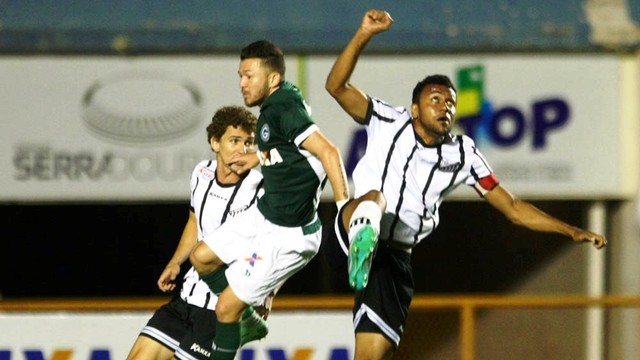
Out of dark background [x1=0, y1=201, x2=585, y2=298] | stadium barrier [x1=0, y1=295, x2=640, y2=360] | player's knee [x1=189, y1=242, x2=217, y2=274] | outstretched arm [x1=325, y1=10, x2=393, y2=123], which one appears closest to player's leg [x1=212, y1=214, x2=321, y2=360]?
player's knee [x1=189, y1=242, x2=217, y2=274]

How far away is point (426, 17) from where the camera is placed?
1211 centimetres

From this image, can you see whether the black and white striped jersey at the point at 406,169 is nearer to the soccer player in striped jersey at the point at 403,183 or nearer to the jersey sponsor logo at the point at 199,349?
the soccer player in striped jersey at the point at 403,183

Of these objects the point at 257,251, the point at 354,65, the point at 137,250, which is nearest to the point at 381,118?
the point at 354,65

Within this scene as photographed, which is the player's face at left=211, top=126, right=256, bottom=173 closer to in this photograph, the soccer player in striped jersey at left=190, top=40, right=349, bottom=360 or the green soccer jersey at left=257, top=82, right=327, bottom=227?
the soccer player in striped jersey at left=190, top=40, right=349, bottom=360

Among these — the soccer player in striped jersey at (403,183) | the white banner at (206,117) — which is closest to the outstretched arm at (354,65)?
the soccer player in striped jersey at (403,183)

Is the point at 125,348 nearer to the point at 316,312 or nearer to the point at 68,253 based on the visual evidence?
the point at 316,312

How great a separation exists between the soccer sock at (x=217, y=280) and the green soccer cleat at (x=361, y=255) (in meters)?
0.95

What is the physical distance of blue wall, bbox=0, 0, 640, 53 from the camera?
11.5 metres

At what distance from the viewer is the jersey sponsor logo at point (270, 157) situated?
7203 millimetres

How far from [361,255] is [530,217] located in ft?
4.14

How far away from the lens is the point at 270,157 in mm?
7230

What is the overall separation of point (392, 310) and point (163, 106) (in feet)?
14.2

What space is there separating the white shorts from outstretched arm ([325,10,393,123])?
2.25ft

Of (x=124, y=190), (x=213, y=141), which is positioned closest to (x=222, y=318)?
(x=213, y=141)
